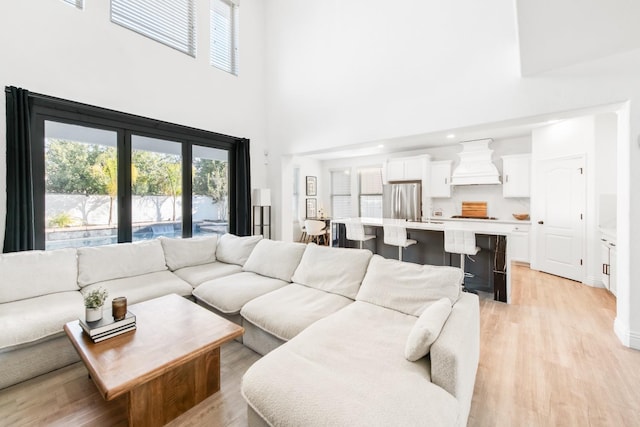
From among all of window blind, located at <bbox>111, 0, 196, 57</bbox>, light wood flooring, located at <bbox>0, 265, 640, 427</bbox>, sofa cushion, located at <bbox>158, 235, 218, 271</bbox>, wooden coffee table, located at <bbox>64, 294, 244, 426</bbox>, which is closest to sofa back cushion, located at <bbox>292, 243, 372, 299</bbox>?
light wood flooring, located at <bbox>0, 265, 640, 427</bbox>

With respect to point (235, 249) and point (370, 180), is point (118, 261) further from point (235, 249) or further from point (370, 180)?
point (370, 180)

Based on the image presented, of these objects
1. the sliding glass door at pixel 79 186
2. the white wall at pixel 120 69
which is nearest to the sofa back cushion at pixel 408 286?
the sliding glass door at pixel 79 186

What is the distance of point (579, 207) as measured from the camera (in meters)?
4.41

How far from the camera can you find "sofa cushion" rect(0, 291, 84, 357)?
188cm

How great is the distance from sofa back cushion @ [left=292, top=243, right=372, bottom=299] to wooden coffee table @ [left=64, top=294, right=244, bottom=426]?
934 mm

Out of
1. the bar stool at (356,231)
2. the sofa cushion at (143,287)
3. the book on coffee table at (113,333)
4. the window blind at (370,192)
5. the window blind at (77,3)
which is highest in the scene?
the window blind at (77,3)

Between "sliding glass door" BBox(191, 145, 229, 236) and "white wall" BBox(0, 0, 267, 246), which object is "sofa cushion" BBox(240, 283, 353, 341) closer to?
"sliding glass door" BBox(191, 145, 229, 236)

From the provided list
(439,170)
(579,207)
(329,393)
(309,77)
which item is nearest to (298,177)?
(309,77)

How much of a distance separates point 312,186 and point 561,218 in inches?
221

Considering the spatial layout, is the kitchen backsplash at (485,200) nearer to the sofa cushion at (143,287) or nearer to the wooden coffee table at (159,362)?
the sofa cushion at (143,287)

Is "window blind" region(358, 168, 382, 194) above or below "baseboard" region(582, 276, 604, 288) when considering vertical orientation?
above

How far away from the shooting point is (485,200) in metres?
6.08

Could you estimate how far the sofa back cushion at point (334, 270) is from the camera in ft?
8.08

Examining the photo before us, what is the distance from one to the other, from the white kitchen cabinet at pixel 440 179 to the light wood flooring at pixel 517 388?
3.75 metres
